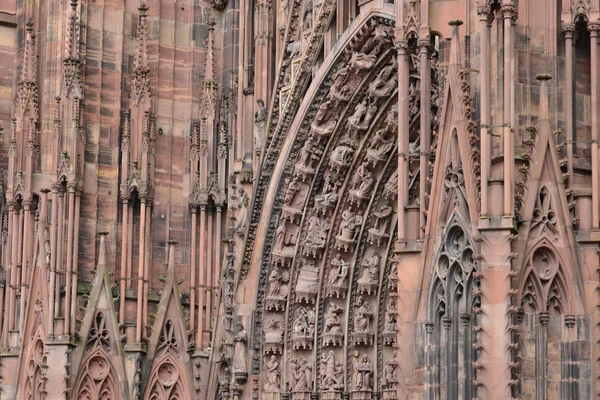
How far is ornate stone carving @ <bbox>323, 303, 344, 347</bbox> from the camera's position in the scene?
27.6 meters

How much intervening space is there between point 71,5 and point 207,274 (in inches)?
207

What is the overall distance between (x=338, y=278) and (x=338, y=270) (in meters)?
0.12

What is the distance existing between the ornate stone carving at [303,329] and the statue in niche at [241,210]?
1758mm

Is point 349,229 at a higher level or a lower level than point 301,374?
higher

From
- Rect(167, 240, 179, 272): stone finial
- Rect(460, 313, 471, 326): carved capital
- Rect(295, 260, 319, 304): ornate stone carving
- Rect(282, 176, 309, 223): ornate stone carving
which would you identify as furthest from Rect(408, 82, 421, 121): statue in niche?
Rect(167, 240, 179, 272): stone finial

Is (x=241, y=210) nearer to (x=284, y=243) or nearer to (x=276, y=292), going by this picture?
(x=284, y=243)

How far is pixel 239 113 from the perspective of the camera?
29562 mm

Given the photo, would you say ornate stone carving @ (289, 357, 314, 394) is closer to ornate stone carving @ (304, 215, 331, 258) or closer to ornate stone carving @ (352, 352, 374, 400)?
ornate stone carving @ (352, 352, 374, 400)

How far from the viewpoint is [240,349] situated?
28406 millimetres

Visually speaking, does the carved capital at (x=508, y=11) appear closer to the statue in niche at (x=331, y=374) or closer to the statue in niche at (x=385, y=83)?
the statue in niche at (x=385, y=83)

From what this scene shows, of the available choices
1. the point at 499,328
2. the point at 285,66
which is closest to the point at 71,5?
the point at 285,66

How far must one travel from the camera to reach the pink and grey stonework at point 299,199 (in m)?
21.1

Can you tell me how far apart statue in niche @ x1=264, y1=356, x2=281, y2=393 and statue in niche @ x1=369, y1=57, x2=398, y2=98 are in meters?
4.63

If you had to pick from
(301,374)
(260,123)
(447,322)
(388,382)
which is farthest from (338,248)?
(447,322)
